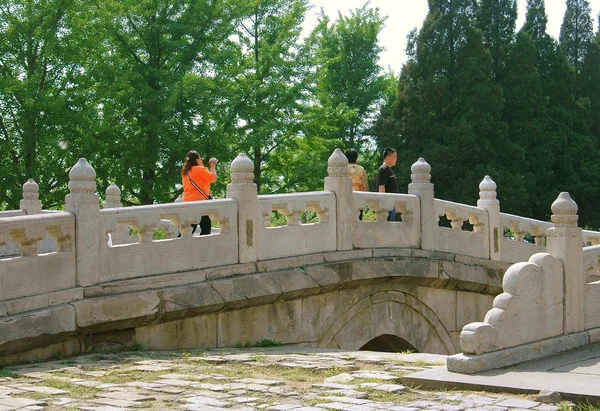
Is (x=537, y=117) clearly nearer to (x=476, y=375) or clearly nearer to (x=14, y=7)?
(x=14, y=7)

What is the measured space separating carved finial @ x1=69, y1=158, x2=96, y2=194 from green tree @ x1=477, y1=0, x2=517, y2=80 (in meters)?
24.9

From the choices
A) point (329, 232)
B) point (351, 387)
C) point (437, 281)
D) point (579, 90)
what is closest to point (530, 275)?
point (351, 387)

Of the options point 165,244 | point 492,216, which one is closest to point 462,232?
point 492,216

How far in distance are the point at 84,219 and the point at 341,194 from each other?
3771 millimetres

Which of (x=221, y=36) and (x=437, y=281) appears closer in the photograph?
(x=437, y=281)

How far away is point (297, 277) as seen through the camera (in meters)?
10.7

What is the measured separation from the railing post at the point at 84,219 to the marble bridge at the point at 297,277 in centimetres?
1

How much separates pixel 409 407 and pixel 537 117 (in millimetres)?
26635

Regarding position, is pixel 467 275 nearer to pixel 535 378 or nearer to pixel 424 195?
pixel 424 195

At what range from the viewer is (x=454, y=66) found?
3058 centimetres

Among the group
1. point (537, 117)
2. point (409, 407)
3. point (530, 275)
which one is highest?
point (537, 117)

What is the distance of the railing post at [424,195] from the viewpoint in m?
12.3

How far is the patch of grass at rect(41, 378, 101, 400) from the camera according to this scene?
632 centimetres

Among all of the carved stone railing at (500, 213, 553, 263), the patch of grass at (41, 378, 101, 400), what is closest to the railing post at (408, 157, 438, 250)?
the carved stone railing at (500, 213, 553, 263)
